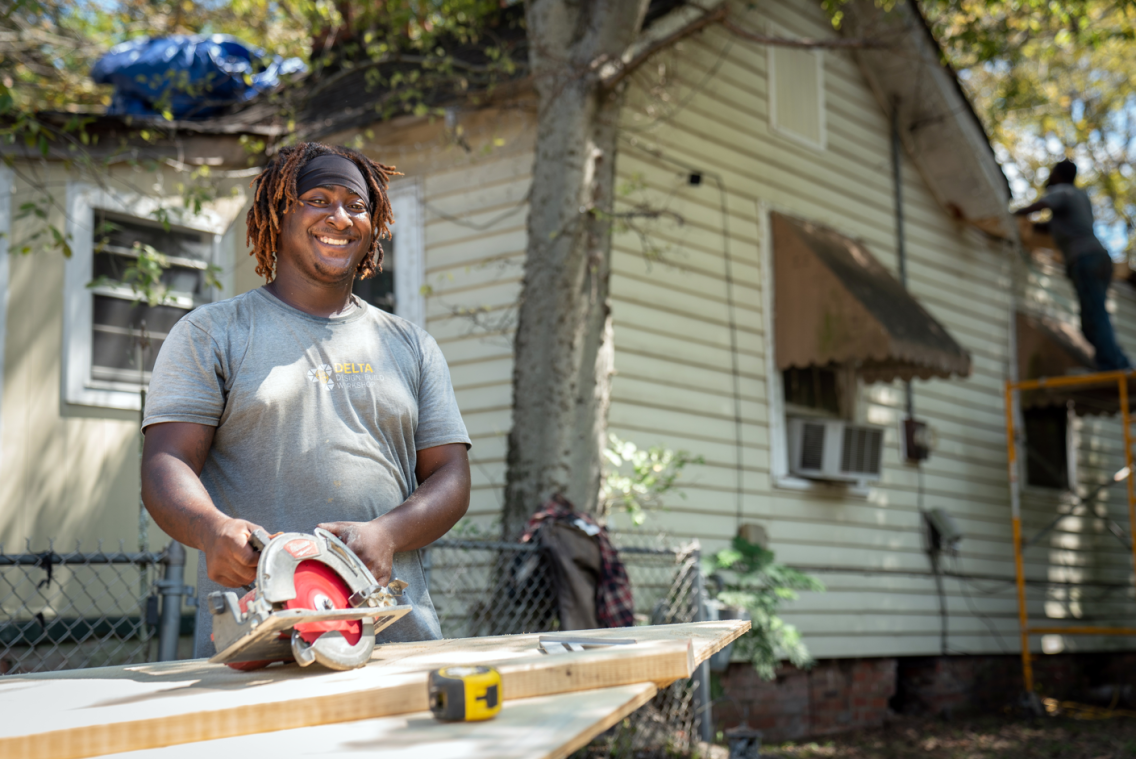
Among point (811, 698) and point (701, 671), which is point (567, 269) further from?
point (811, 698)

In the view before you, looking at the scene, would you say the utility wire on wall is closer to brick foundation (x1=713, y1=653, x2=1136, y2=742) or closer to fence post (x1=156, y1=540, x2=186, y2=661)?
brick foundation (x1=713, y1=653, x2=1136, y2=742)

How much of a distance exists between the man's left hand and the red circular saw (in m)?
0.10

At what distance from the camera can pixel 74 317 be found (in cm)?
692

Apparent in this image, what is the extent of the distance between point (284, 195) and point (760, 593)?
5.02 metres

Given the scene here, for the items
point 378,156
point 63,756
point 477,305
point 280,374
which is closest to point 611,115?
point 477,305

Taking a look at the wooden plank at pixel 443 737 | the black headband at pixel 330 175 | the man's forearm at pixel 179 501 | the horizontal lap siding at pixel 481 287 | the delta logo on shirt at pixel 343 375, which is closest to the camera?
the wooden plank at pixel 443 737

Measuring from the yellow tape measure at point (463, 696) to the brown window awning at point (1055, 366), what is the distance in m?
10.1

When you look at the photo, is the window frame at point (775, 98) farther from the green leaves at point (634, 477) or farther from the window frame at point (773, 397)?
the green leaves at point (634, 477)

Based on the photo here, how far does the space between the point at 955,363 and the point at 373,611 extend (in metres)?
6.99

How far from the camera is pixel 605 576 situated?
528 cm

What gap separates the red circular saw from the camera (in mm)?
1604

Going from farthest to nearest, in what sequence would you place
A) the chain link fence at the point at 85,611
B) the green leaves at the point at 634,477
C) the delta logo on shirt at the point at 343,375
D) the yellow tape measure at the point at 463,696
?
the green leaves at the point at 634,477, the chain link fence at the point at 85,611, the delta logo on shirt at the point at 343,375, the yellow tape measure at the point at 463,696

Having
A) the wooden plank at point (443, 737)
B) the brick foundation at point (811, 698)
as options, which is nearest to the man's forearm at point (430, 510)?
the wooden plank at point (443, 737)

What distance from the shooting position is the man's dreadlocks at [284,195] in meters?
Answer: 2.39
